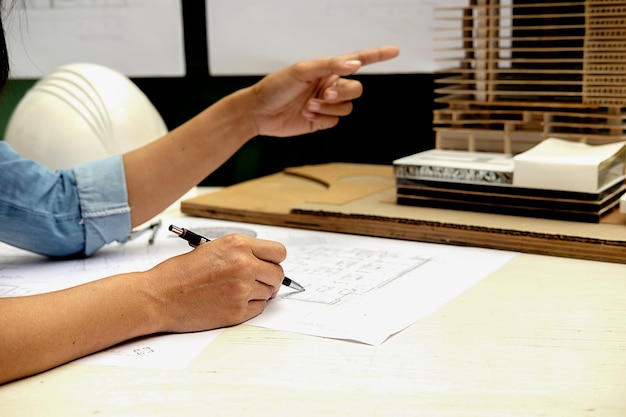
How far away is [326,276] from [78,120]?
61cm

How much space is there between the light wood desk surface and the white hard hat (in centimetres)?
67

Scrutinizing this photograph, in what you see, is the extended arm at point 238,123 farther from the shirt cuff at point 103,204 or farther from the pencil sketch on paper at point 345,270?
the pencil sketch on paper at point 345,270

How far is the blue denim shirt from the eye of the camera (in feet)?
3.46

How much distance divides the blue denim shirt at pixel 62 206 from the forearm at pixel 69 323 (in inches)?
11.9

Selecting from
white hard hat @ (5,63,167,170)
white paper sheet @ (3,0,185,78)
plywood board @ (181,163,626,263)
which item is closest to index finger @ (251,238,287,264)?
plywood board @ (181,163,626,263)

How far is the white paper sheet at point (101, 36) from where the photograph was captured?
1.65m

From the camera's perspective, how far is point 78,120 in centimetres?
136

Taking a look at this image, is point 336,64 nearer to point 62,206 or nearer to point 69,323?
point 62,206

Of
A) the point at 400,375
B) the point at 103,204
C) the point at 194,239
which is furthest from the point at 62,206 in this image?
the point at 400,375

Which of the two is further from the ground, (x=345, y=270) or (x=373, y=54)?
(x=373, y=54)

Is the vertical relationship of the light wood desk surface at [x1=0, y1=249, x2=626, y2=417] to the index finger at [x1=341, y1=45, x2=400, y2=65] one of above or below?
below

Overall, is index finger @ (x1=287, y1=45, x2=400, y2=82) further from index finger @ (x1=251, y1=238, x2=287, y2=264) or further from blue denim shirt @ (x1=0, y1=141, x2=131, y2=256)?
index finger @ (x1=251, y1=238, x2=287, y2=264)

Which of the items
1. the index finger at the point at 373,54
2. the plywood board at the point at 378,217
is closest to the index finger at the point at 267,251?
the plywood board at the point at 378,217

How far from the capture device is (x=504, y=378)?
2.19 ft
